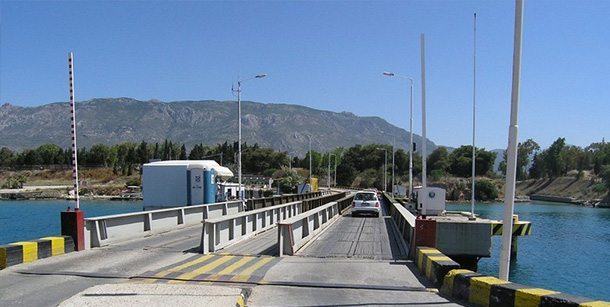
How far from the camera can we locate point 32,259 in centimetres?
1165

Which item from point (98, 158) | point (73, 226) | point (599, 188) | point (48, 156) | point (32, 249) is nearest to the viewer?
point (32, 249)

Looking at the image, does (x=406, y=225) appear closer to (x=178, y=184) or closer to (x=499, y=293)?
(x=499, y=293)

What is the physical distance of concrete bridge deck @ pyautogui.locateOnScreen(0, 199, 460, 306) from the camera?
8461mm

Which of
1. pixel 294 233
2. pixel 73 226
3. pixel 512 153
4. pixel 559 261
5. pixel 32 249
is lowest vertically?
pixel 559 261

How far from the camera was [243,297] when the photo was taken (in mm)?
8281

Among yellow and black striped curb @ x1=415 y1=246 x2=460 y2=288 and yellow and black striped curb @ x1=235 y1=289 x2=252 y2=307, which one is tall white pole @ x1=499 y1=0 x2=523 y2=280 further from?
yellow and black striped curb @ x1=235 y1=289 x2=252 y2=307

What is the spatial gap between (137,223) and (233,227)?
135 inches

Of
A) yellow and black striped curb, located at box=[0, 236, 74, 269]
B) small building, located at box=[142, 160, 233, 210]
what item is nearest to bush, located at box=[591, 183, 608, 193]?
small building, located at box=[142, 160, 233, 210]

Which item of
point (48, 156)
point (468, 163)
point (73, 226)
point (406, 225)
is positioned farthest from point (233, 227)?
point (48, 156)

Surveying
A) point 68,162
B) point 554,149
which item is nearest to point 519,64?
point 554,149

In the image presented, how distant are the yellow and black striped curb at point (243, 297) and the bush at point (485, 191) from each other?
13215 centimetres

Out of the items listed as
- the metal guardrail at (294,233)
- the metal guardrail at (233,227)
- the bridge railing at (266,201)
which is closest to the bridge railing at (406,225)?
the metal guardrail at (294,233)

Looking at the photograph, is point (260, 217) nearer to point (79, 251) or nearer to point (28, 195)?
point (79, 251)

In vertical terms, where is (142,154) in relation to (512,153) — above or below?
below
